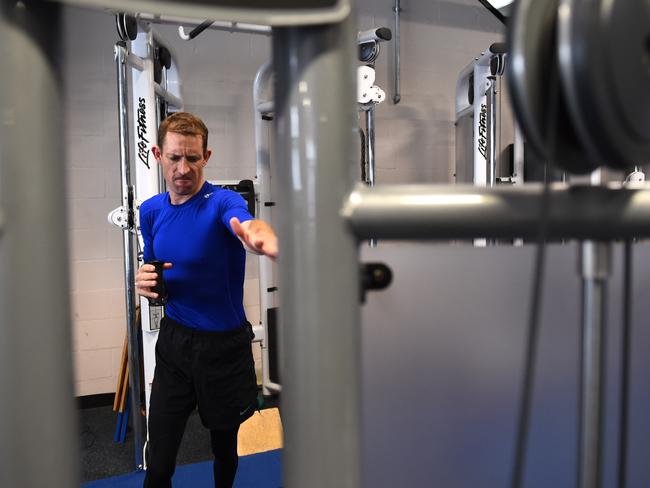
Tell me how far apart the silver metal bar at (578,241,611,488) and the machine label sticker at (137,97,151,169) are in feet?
6.88

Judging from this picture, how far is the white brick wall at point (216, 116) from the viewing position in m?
2.95

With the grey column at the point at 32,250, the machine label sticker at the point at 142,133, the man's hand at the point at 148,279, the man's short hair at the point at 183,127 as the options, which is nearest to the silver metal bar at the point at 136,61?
the machine label sticker at the point at 142,133

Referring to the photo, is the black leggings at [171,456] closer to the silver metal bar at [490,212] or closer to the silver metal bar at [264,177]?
the silver metal bar at [264,177]

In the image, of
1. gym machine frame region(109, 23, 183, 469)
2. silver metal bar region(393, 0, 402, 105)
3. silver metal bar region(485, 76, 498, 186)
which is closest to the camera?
gym machine frame region(109, 23, 183, 469)

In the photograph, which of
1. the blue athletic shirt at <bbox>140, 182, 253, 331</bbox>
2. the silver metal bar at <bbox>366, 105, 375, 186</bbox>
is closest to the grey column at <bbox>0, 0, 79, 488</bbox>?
the blue athletic shirt at <bbox>140, 182, 253, 331</bbox>

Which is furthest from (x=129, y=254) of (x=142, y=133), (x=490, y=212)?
(x=490, y=212)

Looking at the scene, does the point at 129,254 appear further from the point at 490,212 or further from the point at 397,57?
the point at 397,57

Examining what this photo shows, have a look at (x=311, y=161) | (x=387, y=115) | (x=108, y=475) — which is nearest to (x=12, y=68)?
(x=311, y=161)

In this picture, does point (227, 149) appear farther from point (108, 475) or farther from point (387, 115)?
point (108, 475)

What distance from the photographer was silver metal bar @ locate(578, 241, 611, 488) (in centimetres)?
39

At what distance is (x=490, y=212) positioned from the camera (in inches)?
15.1

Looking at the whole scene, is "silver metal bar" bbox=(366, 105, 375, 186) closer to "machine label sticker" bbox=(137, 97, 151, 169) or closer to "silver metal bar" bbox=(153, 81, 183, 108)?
"silver metal bar" bbox=(153, 81, 183, 108)

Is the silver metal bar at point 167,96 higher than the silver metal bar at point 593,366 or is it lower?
higher

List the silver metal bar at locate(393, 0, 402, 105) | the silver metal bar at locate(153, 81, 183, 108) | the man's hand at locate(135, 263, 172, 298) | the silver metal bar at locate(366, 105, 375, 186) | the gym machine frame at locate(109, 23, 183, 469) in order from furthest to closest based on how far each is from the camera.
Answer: the silver metal bar at locate(393, 0, 402, 105) → the silver metal bar at locate(366, 105, 375, 186) → the silver metal bar at locate(153, 81, 183, 108) → the gym machine frame at locate(109, 23, 183, 469) → the man's hand at locate(135, 263, 172, 298)
